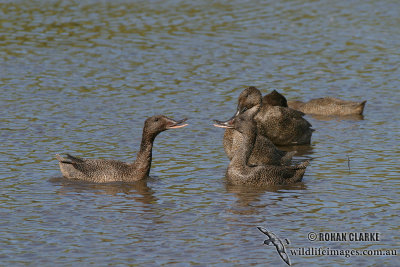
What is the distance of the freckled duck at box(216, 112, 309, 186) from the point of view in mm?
15422

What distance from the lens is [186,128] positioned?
19.8 meters

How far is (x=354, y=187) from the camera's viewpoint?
15211 millimetres

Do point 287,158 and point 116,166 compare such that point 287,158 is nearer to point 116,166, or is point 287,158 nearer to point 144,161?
point 144,161

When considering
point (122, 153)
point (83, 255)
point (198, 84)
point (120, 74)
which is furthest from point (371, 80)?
point (83, 255)

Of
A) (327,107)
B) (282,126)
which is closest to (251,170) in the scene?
(282,126)

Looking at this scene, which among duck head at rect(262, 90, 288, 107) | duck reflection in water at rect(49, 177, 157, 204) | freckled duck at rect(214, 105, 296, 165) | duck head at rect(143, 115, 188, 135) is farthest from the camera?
duck head at rect(262, 90, 288, 107)

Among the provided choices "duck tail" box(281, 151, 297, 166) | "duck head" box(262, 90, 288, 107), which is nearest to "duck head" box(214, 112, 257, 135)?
"duck tail" box(281, 151, 297, 166)

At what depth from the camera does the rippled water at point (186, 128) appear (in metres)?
12.5

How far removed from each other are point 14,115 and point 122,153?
147 inches

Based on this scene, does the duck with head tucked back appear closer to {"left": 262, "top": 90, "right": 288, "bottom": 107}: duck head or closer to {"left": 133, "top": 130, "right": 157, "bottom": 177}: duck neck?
{"left": 262, "top": 90, "right": 288, "bottom": 107}: duck head

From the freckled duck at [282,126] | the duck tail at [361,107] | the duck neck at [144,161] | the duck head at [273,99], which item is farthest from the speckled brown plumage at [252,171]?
the duck tail at [361,107]

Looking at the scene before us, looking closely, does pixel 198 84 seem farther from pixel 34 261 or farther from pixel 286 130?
pixel 34 261

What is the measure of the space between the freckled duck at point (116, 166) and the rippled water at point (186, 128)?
30 cm

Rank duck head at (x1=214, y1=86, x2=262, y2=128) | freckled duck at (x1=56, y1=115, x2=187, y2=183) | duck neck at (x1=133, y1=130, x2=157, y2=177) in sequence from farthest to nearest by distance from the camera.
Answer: duck head at (x1=214, y1=86, x2=262, y2=128) → duck neck at (x1=133, y1=130, x2=157, y2=177) → freckled duck at (x1=56, y1=115, x2=187, y2=183)
